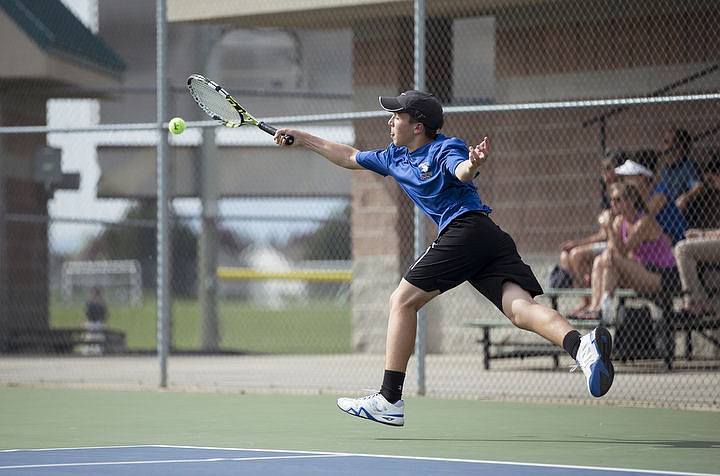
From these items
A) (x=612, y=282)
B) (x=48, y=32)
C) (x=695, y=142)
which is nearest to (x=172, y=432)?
(x=612, y=282)

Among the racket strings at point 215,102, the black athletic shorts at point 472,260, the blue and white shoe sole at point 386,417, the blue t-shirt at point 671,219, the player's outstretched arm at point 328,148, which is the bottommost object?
the blue and white shoe sole at point 386,417

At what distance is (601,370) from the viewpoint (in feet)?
23.0

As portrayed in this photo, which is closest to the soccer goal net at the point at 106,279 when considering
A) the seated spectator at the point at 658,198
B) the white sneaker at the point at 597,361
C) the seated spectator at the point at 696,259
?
the seated spectator at the point at 658,198

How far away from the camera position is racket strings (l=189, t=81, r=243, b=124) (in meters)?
9.22

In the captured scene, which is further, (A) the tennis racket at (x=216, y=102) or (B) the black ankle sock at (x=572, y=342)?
(A) the tennis racket at (x=216, y=102)

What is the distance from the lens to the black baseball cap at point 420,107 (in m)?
7.84

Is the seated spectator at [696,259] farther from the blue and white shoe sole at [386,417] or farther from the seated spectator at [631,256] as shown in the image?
the blue and white shoe sole at [386,417]

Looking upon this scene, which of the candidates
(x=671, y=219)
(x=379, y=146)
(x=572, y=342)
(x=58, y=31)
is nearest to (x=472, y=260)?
(x=572, y=342)

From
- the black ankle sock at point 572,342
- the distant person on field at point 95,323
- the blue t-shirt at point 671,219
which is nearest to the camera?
the black ankle sock at point 572,342

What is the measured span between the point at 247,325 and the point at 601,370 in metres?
27.0

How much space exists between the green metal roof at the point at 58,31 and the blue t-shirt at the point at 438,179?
33.9ft

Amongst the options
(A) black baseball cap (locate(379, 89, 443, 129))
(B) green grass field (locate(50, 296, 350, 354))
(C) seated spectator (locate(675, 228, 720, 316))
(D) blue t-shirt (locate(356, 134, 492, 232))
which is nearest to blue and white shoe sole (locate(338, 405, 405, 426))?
(D) blue t-shirt (locate(356, 134, 492, 232))

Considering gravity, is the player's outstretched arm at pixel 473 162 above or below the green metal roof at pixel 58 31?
below

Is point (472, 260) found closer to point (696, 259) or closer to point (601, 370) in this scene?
point (601, 370)
